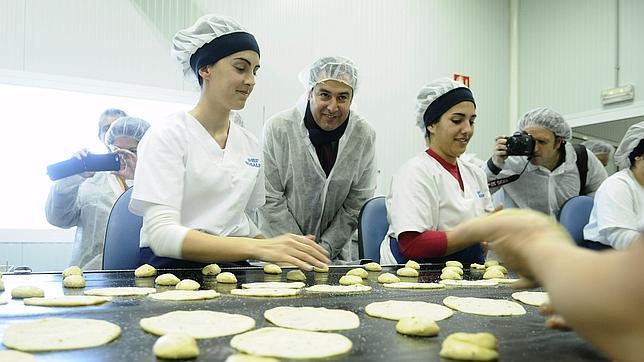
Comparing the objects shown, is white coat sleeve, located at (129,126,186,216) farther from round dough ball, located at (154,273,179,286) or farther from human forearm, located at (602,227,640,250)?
human forearm, located at (602,227,640,250)

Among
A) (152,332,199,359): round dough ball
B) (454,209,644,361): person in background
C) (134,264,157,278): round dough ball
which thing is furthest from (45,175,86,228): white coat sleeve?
(454,209,644,361): person in background

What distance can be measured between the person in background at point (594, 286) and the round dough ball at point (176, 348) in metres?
0.41

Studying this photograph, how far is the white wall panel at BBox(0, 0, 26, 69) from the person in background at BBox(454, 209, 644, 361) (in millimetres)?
3587

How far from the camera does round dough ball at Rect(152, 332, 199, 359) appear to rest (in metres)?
0.63

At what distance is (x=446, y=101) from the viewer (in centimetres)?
214

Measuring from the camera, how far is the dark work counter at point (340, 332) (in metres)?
0.68

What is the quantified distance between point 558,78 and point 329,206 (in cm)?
344

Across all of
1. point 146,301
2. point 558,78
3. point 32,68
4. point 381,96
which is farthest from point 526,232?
point 558,78

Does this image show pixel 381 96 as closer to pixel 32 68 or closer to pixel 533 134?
pixel 533 134

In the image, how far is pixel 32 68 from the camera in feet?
10.9

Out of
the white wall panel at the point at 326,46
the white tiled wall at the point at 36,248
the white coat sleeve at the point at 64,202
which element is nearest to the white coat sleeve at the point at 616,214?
the white wall panel at the point at 326,46

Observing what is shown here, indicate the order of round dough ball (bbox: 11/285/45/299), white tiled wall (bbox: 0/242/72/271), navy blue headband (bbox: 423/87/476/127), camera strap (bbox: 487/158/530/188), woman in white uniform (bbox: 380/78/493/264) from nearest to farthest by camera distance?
round dough ball (bbox: 11/285/45/299) < woman in white uniform (bbox: 380/78/493/264) < navy blue headband (bbox: 423/87/476/127) < camera strap (bbox: 487/158/530/188) < white tiled wall (bbox: 0/242/72/271)

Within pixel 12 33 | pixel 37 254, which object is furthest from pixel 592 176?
pixel 12 33

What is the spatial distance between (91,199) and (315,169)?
1144 mm
